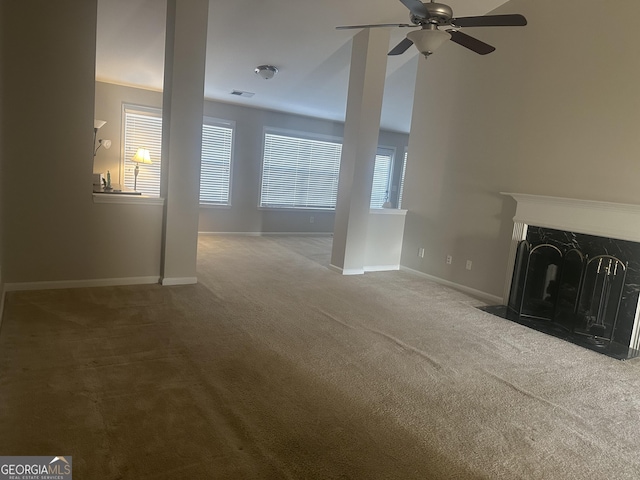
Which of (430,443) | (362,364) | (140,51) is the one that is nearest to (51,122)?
(140,51)

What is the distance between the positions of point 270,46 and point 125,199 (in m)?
3.00

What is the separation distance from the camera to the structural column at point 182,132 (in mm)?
4305

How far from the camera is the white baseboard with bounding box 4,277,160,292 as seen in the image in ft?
13.3

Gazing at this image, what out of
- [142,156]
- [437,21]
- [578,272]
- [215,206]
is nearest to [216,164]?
[215,206]

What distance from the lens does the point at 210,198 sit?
8.33 metres

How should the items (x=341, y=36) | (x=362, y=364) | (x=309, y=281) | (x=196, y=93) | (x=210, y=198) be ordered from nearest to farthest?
(x=362, y=364) → (x=196, y=93) → (x=309, y=281) → (x=341, y=36) → (x=210, y=198)

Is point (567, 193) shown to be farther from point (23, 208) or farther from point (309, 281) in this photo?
point (23, 208)

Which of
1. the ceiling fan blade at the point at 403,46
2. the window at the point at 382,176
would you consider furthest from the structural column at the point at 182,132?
the window at the point at 382,176

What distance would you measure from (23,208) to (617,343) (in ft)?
18.4

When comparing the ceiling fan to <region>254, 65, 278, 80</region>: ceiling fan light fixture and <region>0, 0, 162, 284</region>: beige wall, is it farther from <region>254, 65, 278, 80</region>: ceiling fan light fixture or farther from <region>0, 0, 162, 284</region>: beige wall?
<region>254, 65, 278, 80</region>: ceiling fan light fixture

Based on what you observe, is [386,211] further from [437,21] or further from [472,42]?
[437,21]

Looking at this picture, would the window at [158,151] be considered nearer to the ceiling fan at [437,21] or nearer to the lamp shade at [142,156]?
the lamp shade at [142,156]

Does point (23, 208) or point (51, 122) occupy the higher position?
point (51, 122)

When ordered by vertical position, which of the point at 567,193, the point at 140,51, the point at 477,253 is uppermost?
the point at 140,51
